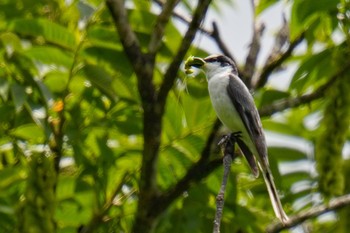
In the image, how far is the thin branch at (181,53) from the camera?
11.1 feet

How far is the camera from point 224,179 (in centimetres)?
318

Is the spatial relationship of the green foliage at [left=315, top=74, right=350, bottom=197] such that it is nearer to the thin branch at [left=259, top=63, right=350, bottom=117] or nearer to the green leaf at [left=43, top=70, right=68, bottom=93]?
the thin branch at [left=259, top=63, right=350, bottom=117]

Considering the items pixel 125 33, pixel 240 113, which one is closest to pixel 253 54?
pixel 240 113

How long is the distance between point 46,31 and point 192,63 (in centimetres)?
81

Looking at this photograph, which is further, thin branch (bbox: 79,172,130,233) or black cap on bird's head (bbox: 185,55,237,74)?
black cap on bird's head (bbox: 185,55,237,74)

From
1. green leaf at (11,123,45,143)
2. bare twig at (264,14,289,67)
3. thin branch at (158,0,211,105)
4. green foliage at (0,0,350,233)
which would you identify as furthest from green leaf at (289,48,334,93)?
green leaf at (11,123,45,143)

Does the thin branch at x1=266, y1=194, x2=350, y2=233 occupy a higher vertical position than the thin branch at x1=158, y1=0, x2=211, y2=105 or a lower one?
lower

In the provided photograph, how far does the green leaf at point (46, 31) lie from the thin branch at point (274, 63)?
52.6 inches

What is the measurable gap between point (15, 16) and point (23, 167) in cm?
79

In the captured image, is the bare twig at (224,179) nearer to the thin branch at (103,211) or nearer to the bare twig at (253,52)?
the thin branch at (103,211)

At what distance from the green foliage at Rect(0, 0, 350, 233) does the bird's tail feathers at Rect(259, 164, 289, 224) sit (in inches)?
4.8

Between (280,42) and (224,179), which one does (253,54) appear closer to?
(280,42)

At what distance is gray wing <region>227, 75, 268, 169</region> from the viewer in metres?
4.28


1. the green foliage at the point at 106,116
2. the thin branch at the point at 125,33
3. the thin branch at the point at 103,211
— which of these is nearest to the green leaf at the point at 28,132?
the green foliage at the point at 106,116
